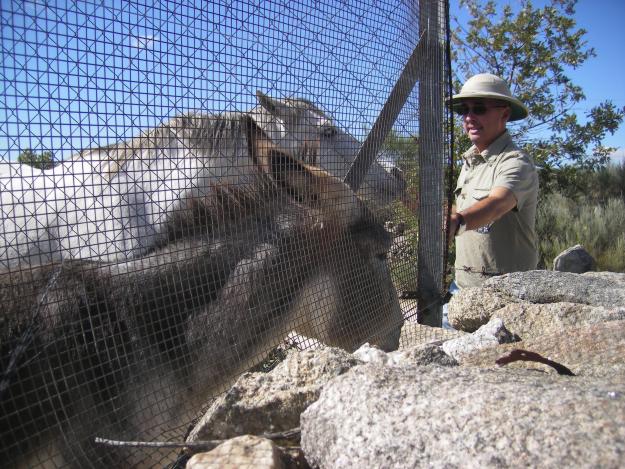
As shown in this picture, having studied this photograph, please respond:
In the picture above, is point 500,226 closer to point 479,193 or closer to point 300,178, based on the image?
point 479,193

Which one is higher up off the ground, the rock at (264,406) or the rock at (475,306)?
the rock at (264,406)

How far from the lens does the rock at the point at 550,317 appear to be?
7.25ft

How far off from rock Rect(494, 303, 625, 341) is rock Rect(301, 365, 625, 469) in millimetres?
1197

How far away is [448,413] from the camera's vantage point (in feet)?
3.18

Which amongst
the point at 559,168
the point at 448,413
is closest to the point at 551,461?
the point at 448,413

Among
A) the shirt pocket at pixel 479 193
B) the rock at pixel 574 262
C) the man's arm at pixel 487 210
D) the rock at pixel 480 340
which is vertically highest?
the shirt pocket at pixel 479 193

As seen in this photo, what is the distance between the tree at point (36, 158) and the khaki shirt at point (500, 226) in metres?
2.89

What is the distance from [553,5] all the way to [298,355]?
10437 millimetres

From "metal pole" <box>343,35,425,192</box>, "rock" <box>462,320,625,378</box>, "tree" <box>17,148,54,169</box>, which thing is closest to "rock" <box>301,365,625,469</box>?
"rock" <box>462,320,625,378</box>

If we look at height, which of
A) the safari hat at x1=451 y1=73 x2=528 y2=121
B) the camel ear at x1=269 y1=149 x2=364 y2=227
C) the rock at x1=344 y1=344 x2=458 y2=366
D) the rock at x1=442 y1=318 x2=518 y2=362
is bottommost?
the rock at x1=442 y1=318 x2=518 y2=362

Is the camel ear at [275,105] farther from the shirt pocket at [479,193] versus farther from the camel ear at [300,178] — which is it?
the shirt pocket at [479,193]

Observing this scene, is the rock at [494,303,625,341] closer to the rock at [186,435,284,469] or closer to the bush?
the rock at [186,435,284,469]

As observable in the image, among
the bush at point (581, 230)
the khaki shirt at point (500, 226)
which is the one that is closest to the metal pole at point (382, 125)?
the khaki shirt at point (500, 226)

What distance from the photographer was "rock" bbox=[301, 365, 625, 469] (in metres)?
0.85
